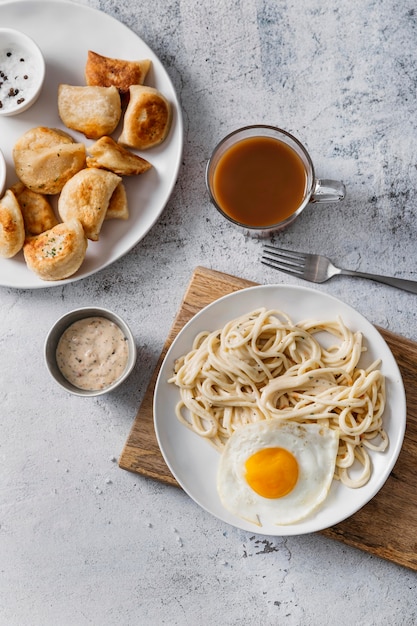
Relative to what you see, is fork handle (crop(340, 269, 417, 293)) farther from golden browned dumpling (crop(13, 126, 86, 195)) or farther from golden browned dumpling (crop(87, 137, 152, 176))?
golden browned dumpling (crop(13, 126, 86, 195))

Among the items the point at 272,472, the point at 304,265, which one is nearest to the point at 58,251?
the point at 304,265

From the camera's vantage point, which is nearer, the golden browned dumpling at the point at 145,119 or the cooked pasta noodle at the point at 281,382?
the cooked pasta noodle at the point at 281,382

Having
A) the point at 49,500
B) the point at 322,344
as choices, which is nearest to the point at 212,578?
the point at 49,500

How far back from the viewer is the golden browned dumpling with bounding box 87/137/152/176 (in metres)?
3.25

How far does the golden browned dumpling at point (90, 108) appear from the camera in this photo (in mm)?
3277

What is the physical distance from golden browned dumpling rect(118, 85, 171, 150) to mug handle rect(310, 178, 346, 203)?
2.60ft

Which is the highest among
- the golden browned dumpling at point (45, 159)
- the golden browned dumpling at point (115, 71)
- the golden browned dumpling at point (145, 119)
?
the golden browned dumpling at point (115, 71)

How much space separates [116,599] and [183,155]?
2301mm

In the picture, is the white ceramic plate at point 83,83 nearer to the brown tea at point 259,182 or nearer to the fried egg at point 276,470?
the brown tea at point 259,182

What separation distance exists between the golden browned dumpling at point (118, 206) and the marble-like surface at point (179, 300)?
218 millimetres

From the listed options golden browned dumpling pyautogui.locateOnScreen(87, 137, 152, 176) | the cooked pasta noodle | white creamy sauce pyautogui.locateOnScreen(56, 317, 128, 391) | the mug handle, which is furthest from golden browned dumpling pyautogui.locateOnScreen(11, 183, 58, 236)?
the mug handle

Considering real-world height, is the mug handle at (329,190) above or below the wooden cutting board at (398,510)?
above

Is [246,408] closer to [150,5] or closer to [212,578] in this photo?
[212,578]

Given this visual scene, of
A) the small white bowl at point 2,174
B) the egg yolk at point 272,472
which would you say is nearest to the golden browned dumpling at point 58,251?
the small white bowl at point 2,174
